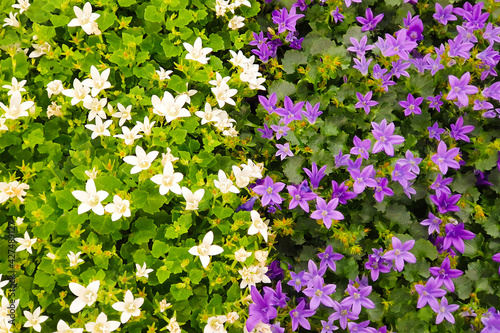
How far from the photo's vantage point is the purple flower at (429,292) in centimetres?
210

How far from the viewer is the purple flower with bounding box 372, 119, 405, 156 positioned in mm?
2164

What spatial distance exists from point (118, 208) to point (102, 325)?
55 centimetres

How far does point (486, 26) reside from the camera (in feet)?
8.47

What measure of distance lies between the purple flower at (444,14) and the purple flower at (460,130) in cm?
76

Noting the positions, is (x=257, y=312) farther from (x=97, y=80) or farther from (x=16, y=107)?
(x=16, y=107)

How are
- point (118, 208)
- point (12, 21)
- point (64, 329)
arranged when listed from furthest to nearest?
point (12, 21) → point (118, 208) → point (64, 329)

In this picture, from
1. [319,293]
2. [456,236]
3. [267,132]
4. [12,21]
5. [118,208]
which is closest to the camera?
[118,208]

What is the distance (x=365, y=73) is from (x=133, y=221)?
170 centimetres

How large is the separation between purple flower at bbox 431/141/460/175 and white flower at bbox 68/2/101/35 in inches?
86.6

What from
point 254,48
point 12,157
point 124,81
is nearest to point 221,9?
point 254,48

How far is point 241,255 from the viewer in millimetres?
1961

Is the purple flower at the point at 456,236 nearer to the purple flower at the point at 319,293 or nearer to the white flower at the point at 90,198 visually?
the purple flower at the point at 319,293

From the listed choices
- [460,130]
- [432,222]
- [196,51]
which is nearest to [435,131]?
[460,130]

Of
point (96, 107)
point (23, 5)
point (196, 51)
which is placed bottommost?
point (96, 107)
